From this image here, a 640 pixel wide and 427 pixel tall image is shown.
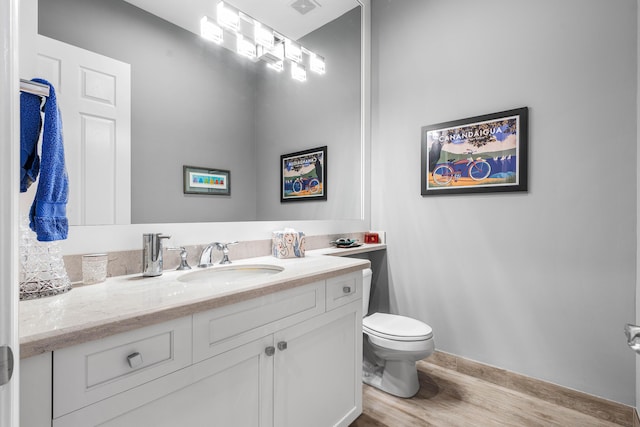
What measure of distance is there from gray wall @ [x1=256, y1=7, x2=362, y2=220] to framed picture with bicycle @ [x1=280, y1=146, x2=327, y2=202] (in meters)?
0.04

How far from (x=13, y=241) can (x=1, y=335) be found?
5.0 inches

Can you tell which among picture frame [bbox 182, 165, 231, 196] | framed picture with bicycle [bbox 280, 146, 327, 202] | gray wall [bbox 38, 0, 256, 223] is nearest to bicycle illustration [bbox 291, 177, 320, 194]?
framed picture with bicycle [bbox 280, 146, 327, 202]

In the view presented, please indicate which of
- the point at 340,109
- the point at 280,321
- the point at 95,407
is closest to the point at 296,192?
the point at 340,109

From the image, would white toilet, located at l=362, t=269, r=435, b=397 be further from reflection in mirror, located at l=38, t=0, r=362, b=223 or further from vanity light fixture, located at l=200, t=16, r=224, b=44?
vanity light fixture, located at l=200, t=16, r=224, b=44

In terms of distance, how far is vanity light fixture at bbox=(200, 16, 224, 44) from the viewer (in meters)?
1.65

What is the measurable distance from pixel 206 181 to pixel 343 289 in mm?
900

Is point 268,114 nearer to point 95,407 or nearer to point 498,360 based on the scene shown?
point 95,407

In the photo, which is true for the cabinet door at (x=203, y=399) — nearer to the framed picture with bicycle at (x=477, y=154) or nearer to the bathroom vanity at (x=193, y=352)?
the bathroom vanity at (x=193, y=352)

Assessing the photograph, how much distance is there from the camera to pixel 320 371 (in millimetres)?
1354

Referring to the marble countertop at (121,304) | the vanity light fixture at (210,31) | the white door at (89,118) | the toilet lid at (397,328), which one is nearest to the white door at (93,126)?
the white door at (89,118)

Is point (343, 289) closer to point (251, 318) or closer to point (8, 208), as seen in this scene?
point (251, 318)

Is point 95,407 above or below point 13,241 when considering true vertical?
below

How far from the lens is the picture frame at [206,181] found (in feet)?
5.03

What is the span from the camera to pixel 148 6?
1432 millimetres
